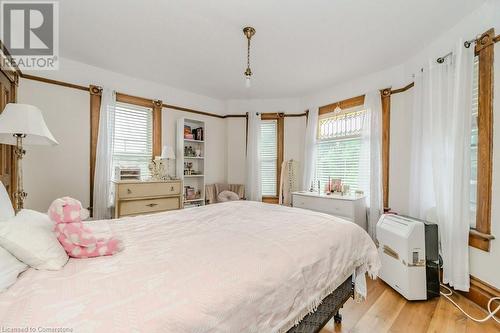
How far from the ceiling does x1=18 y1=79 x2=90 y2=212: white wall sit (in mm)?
568

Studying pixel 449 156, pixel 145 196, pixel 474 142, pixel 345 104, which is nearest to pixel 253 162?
pixel 345 104

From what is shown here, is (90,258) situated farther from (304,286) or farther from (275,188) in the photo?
(275,188)

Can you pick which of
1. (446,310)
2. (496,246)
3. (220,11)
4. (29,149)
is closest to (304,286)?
(446,310)

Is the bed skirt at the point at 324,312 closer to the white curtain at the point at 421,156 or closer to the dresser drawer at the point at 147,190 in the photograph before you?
the white curtain at the point at 421,156

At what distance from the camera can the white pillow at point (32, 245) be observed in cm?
93

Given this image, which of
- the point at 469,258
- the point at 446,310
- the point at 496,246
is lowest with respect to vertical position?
the point at 446,310

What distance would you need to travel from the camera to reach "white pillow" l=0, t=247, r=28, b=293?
0.81 meters

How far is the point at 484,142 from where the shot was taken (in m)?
1.98

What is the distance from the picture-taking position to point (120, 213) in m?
2.98

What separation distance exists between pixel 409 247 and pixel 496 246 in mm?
642

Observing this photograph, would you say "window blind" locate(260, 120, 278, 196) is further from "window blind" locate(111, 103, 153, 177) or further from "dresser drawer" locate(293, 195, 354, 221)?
"window blind" locate(111, 103, 153, 177)

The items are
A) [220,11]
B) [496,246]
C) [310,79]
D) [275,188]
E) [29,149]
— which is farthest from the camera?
[275,188]

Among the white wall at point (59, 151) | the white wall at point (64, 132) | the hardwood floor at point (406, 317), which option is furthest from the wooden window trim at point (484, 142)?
the white wall at point (59, 151)

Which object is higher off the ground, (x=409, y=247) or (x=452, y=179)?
(x=452, y=179)
